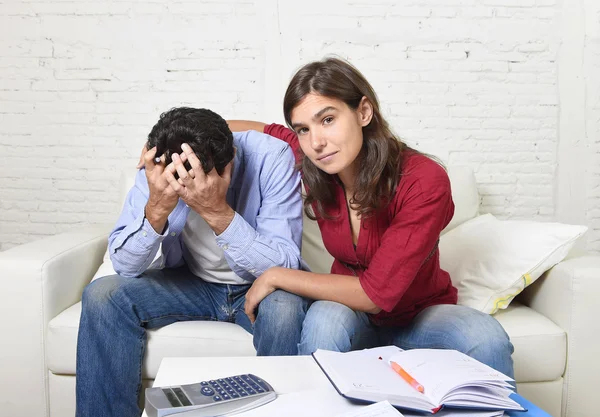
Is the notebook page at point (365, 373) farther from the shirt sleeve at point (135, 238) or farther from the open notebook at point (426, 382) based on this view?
the shirt sleeve at point (135, 238)

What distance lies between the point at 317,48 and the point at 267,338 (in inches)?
60.6

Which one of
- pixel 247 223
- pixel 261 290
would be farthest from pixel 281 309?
pixel 247 223

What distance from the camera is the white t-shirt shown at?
1.87 metres

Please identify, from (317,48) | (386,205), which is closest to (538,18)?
(317,48)

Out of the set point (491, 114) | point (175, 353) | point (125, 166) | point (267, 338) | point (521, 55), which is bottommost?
point (175, 353)

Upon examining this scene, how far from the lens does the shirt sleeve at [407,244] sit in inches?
60.5

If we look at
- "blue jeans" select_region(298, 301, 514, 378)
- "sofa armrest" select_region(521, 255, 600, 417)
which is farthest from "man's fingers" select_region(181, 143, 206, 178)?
"sofa armrest" select_region(521, 255, 600, 417)

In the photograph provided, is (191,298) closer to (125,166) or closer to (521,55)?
(125,166)

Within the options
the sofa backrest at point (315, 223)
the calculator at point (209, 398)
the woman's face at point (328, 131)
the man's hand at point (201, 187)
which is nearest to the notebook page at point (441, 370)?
the calculator at point (209, 398)

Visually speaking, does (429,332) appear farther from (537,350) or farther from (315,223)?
(315,223)

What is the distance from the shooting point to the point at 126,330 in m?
1.71

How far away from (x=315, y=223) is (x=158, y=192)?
31.5 inches

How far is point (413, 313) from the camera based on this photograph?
1706mm

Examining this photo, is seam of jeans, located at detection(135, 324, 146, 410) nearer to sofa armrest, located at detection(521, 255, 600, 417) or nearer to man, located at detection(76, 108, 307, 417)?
man, located at detection(76, 108, 307, 417)
